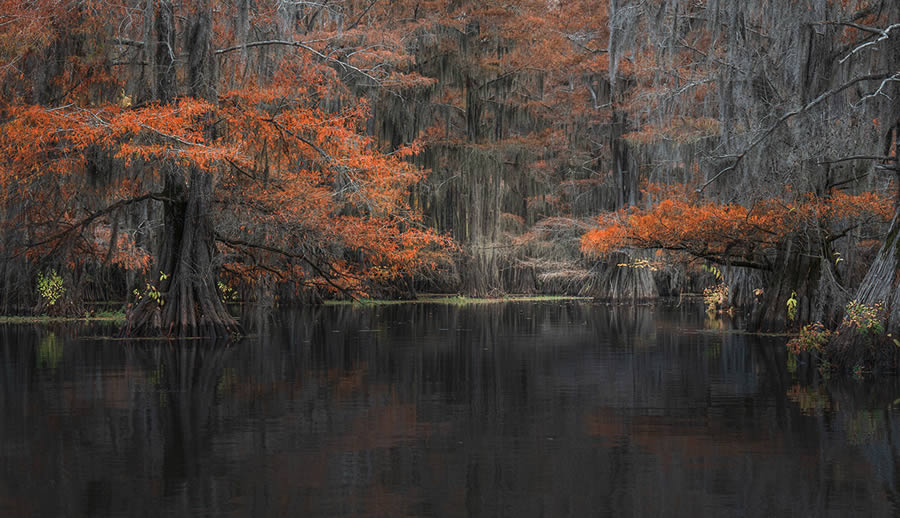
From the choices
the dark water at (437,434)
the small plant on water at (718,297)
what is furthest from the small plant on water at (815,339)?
the small plant on water at (718,297)

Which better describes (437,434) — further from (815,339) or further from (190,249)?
(190,249)

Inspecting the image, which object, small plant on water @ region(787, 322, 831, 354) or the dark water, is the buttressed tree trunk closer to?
the dark water

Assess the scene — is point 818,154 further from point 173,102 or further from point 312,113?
point 173,102

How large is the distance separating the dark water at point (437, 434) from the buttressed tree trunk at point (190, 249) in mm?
1802

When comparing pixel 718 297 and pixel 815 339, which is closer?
pixel 815 339

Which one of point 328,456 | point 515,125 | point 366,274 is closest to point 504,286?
point 515,125

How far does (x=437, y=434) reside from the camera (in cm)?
802

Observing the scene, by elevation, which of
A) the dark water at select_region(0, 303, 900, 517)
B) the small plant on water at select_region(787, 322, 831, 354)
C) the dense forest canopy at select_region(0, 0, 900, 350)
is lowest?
the dark water at select_region(0, 303, 900, 517)

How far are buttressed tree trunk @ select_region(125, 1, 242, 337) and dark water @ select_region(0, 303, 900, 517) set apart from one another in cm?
180

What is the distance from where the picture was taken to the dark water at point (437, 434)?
19.3ft

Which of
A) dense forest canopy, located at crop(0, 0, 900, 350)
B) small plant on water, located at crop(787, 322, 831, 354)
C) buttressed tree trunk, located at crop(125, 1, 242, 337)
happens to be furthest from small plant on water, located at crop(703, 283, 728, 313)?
buttressed tree trunk, located at crop(125, 1, 242, 337)

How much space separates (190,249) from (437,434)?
A: 33.1 feet

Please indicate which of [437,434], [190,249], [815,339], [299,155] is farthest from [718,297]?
[437,434]

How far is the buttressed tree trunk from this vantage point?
16906mm
